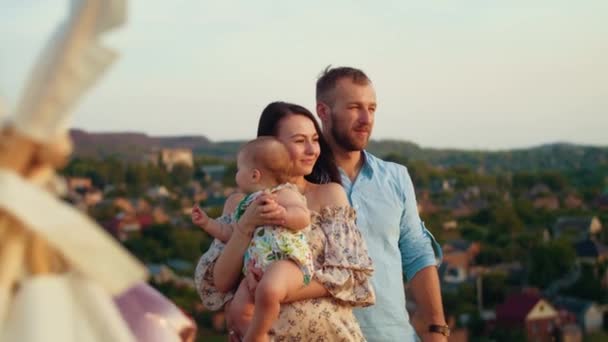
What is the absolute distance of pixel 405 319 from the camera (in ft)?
9.86

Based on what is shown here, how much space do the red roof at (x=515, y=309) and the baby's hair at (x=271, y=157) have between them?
3955cm

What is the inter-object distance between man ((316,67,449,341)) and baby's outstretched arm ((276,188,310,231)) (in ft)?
2.49

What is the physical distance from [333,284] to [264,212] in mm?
255

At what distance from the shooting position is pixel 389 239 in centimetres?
303

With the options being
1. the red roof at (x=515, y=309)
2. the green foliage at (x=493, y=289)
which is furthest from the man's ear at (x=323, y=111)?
the green foliage at (x=493, y=289)

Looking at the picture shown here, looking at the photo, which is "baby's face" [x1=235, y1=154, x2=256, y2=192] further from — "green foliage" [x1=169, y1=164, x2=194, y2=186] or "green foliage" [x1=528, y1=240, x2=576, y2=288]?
"green foliage" [x1=169, y1=164, x2=194, y2=186]

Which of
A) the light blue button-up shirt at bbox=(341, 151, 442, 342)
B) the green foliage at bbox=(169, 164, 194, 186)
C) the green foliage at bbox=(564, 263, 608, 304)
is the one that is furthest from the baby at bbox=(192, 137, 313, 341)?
the green foliage at bbox=(169, 164, 194, 186)

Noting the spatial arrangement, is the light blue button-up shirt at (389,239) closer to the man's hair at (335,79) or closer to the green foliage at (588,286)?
the man's hair at (335,79)

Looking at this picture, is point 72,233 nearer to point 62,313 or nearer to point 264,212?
point 62,313

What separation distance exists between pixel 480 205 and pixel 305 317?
2187 inches

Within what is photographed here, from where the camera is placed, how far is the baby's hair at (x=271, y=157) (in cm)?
232

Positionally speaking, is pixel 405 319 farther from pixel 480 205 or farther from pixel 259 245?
pixel 480 205

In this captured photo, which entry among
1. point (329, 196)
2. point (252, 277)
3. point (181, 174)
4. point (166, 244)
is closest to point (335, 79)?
point (329, 196)

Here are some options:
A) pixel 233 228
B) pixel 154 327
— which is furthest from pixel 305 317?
pixel 154 327
